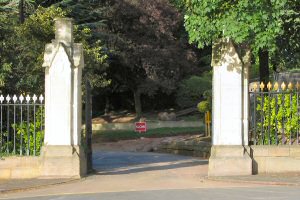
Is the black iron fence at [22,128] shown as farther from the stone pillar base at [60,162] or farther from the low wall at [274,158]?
the low wall at [274,158]

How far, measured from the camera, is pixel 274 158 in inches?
619

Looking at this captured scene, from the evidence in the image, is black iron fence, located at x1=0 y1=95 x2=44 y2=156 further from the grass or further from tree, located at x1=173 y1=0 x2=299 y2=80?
the grass

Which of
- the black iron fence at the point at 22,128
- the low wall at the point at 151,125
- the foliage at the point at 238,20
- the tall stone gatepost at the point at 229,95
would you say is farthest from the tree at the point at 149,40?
the foliage at the point at 238,20

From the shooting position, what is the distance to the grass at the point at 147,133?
119 ft

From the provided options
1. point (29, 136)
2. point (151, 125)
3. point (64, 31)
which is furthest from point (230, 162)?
point (151, 125)

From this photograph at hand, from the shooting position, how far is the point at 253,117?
16375 millimetres

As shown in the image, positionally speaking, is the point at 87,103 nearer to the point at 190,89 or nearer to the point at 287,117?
the point at 287,117

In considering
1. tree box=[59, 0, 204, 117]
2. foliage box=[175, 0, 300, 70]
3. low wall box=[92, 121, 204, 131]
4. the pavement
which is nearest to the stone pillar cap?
foliage box=[175, 0, 300, 70]

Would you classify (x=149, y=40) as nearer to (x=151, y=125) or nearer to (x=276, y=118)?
(x=151, y=125)

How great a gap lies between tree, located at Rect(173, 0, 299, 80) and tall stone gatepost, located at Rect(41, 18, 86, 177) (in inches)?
129

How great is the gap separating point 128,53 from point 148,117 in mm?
7920

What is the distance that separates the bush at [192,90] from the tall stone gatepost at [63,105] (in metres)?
24.9

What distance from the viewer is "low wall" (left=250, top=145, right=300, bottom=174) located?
619 inches

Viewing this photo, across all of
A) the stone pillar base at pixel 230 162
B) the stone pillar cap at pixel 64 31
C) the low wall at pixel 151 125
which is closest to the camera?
the stone pillar base at pixel 230 162
